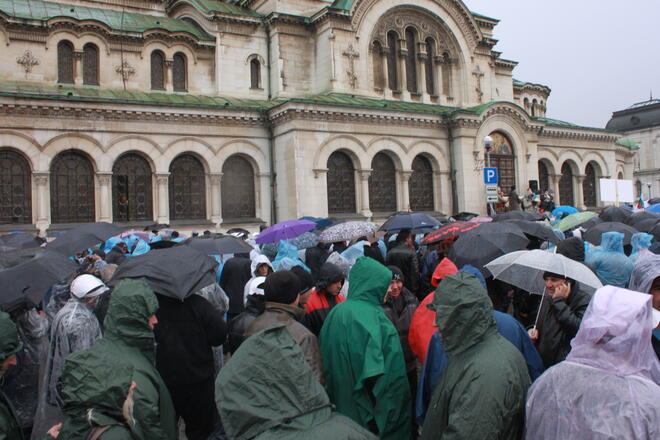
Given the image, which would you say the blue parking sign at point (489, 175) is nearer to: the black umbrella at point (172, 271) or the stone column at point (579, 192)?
the black umbrella at point (172, 271)

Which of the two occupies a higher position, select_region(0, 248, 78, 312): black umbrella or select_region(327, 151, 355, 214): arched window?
select_region(327, 151, 355, 214): arched window

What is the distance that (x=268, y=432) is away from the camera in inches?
101

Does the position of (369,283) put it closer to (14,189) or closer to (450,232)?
(450,232)

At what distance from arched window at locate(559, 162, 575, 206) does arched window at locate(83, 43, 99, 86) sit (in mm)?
25534

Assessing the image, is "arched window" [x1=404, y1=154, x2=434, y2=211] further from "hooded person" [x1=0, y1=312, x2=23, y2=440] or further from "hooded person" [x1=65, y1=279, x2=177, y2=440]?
"hooded person" [x1=0, y1=312, x2=23, y2=440]

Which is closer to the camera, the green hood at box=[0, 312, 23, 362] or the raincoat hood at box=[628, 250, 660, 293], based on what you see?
the green hood at box=[0, 312, 23, 362]

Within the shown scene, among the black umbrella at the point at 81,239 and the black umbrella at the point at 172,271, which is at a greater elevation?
the black umbrella at the point at 81,239

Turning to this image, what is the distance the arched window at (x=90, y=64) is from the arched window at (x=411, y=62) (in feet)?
48.4

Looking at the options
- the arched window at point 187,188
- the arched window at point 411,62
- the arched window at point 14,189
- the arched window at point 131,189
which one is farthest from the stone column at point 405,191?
the arched window at point 14,189

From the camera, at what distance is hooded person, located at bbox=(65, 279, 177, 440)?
3.94 metres

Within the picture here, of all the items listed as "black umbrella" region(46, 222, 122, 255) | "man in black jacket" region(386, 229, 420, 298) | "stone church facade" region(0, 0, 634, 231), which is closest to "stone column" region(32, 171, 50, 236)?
"stone church facade" region(0, 0, 634, 231)

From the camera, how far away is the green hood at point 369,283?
496cm

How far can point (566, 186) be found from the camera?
3353 cm

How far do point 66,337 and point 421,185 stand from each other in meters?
23.0
